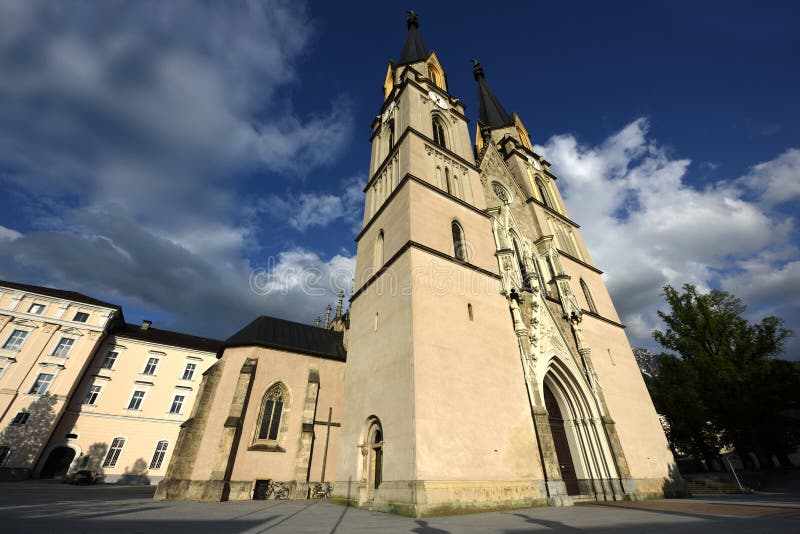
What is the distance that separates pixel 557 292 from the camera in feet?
60.1

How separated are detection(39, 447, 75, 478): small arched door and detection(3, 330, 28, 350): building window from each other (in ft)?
26.4

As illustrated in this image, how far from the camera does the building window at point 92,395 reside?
2500 centimetres

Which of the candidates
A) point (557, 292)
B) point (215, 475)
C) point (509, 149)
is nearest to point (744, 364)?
point (557, 292)

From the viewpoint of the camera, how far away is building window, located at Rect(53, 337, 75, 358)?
2453 cm

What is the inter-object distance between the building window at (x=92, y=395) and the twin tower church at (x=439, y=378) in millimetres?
16957

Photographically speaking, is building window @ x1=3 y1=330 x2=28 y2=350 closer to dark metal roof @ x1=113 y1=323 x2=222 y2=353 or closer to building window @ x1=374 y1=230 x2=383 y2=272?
dark metal roof @ x1=113 y1=323 x2=222 y2=353

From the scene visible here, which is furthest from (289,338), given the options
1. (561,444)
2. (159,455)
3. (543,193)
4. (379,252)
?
(543,193)

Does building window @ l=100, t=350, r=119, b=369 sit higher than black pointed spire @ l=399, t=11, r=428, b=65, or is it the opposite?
black pointed spire @ l=399, t=11, r=428, b=65

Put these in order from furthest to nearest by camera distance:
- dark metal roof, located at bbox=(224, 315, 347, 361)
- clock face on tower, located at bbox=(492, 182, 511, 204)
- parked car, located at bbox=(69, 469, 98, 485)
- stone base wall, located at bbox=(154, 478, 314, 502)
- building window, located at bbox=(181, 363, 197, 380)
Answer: building window, located at bbox=(181, 363, 197, 380), clock face on tower, located at bbox=(492, 182, 511, 204), parked car, located at bbox=(69, 469, 98, 485), dark metal roof, located at bbox=(224, 315, 347, 361), stone base wall, located at bbox=(154, 478, 314, 502)

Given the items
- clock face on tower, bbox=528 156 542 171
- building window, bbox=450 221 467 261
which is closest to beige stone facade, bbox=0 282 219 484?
building window, bbox=450 221 467 261

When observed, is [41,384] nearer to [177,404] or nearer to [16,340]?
[16,340]

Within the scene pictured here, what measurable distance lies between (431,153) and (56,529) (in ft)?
62.1

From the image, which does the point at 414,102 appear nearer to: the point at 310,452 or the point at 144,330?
the point at 310,452

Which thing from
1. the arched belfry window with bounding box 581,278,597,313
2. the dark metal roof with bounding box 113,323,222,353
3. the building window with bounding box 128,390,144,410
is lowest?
the building window with bounding box 128,390,144,410
